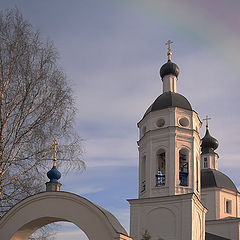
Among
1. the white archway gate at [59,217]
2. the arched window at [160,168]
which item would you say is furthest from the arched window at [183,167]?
the white archway gate at [59,217]

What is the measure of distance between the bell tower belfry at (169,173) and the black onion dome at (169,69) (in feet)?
4.64

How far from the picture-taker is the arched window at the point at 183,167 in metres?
22.1

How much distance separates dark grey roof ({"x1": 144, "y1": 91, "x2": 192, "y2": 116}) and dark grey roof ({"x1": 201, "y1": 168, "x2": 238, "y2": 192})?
1223cm

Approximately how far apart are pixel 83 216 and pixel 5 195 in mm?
3261

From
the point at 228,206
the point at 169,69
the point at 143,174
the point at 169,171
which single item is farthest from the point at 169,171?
the point at 228,206

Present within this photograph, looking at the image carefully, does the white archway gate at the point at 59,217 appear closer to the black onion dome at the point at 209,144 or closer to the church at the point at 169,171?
the church at the point at 169,171

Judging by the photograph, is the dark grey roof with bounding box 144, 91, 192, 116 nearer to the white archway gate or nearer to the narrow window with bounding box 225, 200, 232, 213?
the narrow window with bounding box 225, 200, 232, 213

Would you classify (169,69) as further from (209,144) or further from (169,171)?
→ (209,144)

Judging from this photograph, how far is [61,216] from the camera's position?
10094 millimetres

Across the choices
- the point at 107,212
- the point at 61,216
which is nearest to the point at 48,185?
the point at 61,216

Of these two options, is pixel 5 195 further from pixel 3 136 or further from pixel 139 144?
pixel 139 144

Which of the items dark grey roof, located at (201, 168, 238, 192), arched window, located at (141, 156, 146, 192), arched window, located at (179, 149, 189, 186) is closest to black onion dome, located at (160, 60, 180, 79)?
arched window, located at (179, 149, 189, 186)

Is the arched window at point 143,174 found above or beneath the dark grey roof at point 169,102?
beneath

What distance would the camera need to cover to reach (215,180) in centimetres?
3459
